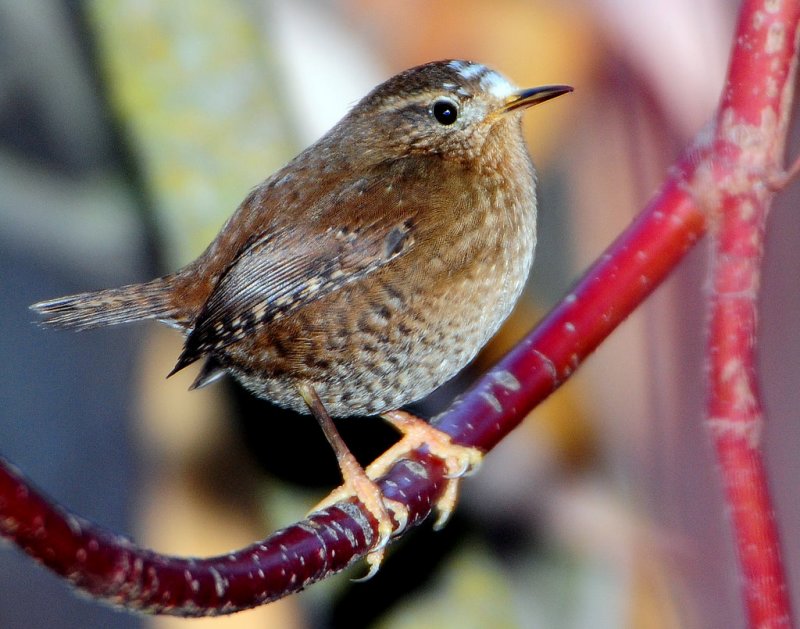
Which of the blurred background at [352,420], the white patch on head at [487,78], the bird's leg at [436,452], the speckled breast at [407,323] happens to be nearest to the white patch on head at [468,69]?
the white patch on head at [487,78]

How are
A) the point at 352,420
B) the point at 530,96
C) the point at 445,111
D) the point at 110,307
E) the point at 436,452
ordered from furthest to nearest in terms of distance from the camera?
the point at 352,420 < the point at 110,307 < the point at 445,111 < the point at 530,96 < the point at 436,452

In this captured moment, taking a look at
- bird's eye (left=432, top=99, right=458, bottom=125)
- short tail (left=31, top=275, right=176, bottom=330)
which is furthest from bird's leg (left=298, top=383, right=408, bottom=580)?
bird's eye (left=432, top=99, right=458, bottom=125)

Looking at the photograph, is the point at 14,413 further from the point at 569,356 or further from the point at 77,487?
the point at 569,356

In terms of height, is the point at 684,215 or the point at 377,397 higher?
the point at 684,215

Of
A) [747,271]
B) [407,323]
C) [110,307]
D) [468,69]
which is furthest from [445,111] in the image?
[747,271]

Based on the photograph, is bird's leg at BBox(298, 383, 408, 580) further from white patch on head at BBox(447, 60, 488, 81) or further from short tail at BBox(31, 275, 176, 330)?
white patch on head at BBox(447, 60, 488, 81)

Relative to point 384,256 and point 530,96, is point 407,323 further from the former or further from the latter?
point 530,96

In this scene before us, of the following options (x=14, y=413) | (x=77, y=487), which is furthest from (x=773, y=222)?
(x=14, y=413)
